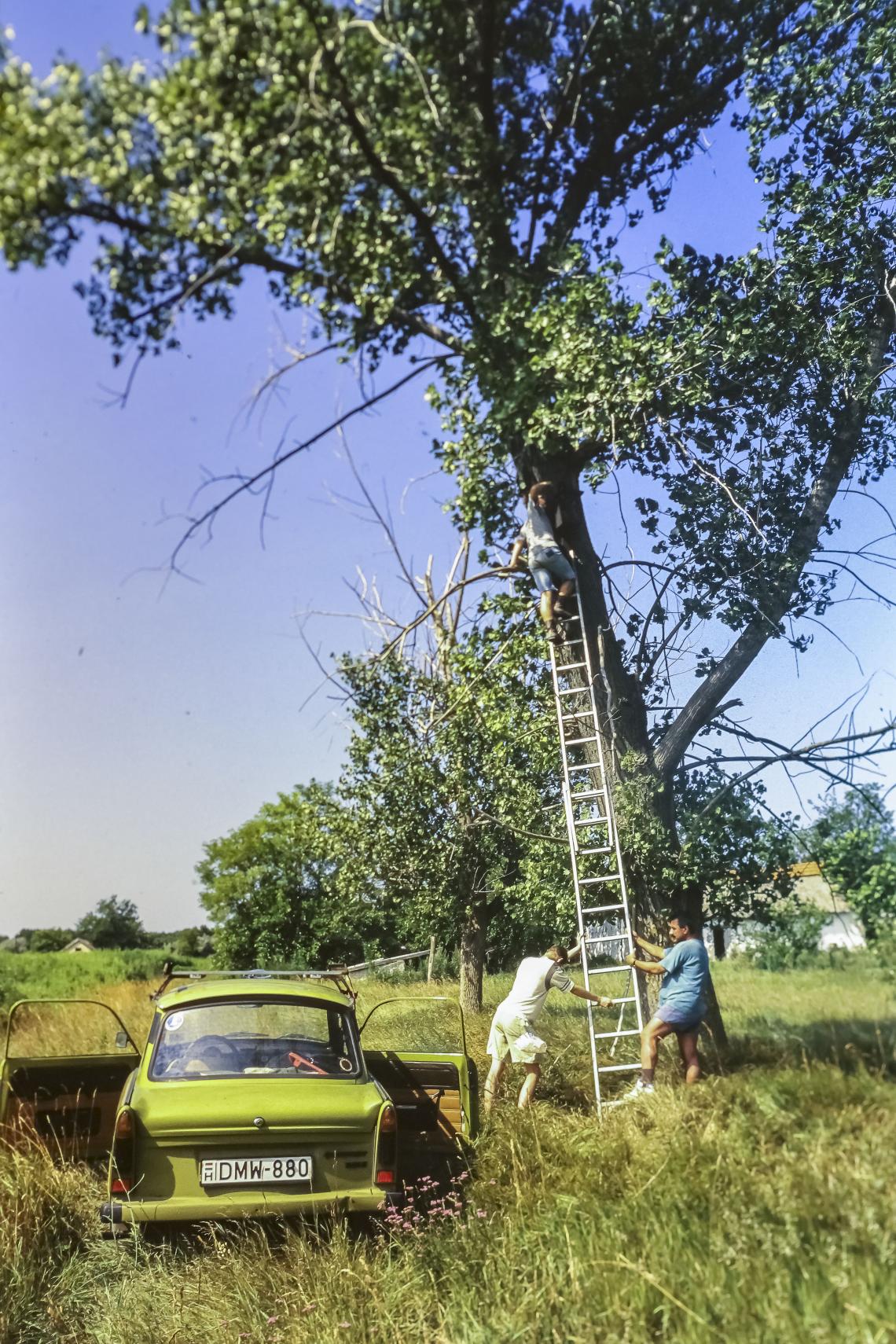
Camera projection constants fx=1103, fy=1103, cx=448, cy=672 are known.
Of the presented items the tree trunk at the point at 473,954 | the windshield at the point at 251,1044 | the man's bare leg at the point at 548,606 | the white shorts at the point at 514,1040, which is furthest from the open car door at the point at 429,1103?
the tree trunk at the point at 473,954

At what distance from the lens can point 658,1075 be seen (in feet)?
25.0

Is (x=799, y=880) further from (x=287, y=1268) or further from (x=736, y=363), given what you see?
(x=287, y=1268)

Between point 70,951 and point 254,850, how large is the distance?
615 inches

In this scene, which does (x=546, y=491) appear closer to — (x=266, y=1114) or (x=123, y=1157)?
(x=266, y=1114)

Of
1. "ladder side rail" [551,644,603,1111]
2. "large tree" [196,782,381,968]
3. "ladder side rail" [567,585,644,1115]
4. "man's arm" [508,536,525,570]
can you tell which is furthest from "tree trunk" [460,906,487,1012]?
"man's arm" [508,536,525,570]

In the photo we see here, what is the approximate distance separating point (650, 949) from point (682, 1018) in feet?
2.52

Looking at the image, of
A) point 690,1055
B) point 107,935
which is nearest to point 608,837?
point 690,1055

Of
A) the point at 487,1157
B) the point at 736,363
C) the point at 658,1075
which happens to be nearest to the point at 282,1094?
the point at 487,1157

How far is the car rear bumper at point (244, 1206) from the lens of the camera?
6.05m

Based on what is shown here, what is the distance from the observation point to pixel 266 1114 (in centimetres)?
639

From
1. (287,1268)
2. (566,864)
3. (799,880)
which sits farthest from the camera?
(566,864)

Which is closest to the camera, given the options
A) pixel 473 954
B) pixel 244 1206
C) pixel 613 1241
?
pixel 613 1241

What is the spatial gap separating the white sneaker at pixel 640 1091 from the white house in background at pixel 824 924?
1.53 meters

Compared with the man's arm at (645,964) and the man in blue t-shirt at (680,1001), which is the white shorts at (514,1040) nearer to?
the man's arm at (645,964)
